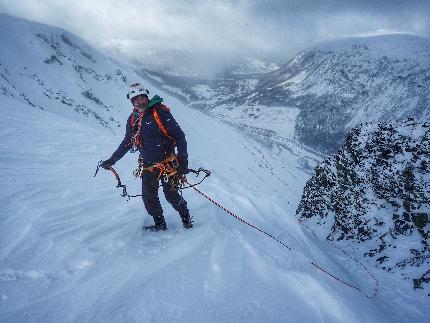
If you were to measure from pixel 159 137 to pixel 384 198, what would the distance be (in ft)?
20.6

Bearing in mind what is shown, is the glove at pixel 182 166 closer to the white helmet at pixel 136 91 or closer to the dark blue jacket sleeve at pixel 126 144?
the dark blue jacket sleeve at pixel 126 144

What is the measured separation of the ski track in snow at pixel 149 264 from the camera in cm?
387

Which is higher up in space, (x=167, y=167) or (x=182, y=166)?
(x=182, y=166)

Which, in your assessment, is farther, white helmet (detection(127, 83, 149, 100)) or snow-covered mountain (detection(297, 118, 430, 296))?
snow-covered mountain (detection(297, 118, 430, 296))

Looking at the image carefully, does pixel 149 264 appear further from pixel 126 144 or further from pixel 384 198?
pixel 384 198

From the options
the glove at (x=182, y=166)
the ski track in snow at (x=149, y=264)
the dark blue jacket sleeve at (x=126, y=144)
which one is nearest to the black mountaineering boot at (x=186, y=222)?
the ski track in snow at (x=149, y=264)

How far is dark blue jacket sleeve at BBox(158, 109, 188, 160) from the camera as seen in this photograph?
568 cm

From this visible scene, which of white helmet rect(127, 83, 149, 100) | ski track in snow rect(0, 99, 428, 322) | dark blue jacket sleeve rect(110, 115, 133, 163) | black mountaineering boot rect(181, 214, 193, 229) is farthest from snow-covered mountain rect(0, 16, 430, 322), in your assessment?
white helmet rect(127, 83, 149, 100)

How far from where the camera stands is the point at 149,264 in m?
4.86

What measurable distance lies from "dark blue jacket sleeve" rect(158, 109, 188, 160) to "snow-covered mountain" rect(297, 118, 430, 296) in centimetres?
569

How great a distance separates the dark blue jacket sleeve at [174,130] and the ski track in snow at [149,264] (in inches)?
58.8

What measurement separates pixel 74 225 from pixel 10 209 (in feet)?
3.96

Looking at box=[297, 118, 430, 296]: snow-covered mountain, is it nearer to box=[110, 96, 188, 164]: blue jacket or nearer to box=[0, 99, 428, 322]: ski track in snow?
box=[0, 99, 428, 322]: ski track in snow

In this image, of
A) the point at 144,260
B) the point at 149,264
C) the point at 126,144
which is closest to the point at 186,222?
the point at 144,260
